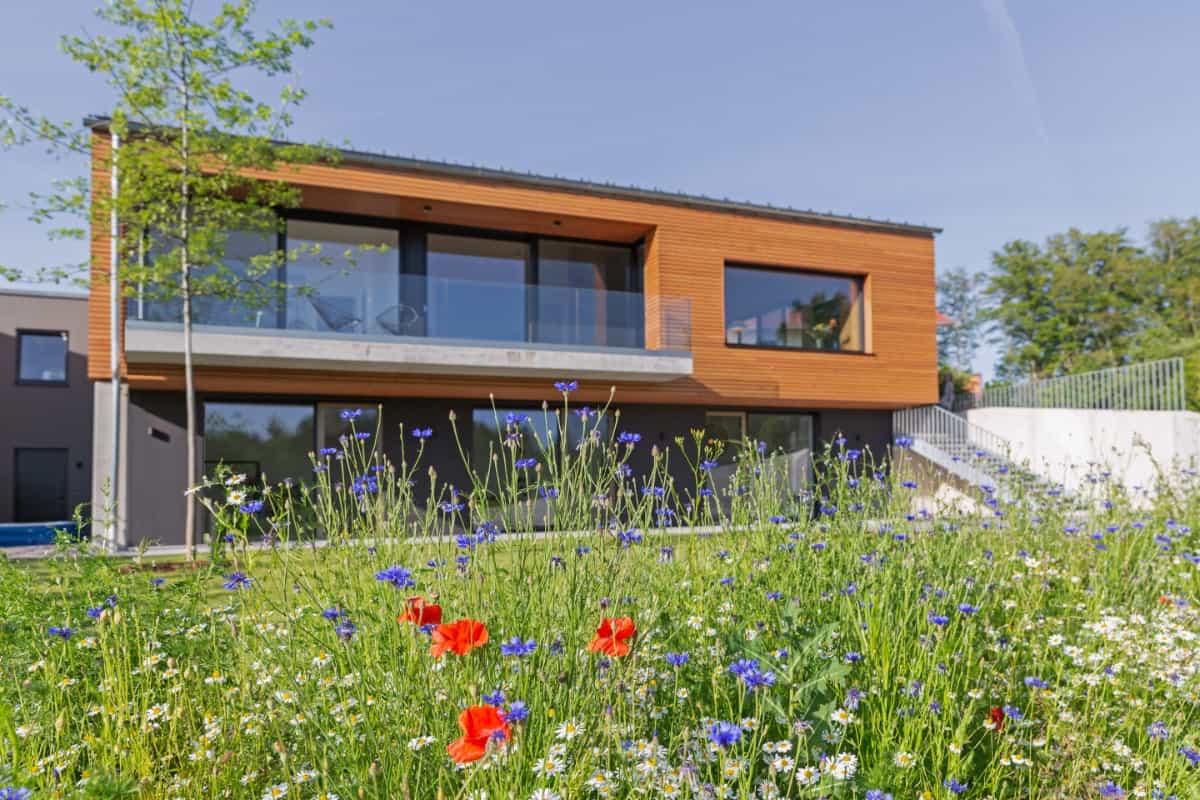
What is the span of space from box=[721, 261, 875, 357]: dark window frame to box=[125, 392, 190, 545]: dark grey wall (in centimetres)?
1012

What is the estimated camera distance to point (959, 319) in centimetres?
4534

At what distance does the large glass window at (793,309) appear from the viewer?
15.3 meters

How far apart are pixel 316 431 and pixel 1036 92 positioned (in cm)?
2972

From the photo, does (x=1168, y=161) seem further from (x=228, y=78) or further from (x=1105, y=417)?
(x=228, y=78)

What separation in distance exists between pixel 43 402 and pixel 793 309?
821 inches

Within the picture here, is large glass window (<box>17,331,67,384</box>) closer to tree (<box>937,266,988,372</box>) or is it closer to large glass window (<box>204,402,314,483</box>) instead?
large glass window (<box>204,402,314,483</box>)

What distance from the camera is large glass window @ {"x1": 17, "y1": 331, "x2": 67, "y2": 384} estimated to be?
20.8m

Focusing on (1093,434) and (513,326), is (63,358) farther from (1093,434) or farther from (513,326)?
(1093,434)

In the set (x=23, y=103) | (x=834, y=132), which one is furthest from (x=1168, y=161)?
(x=23, y=103)

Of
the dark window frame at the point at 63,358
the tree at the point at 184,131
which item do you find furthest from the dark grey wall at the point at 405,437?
the dark window frame at the point at 63,358

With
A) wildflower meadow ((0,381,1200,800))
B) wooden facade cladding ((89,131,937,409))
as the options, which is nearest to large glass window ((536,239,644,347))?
wooden facade cladding ((89,131,937,409))

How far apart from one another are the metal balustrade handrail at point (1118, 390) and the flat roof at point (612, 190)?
563 cm

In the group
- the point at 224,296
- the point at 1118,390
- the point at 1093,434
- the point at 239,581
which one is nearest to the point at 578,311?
the point at 224,296

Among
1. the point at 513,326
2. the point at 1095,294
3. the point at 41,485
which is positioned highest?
the point at 1095,294
